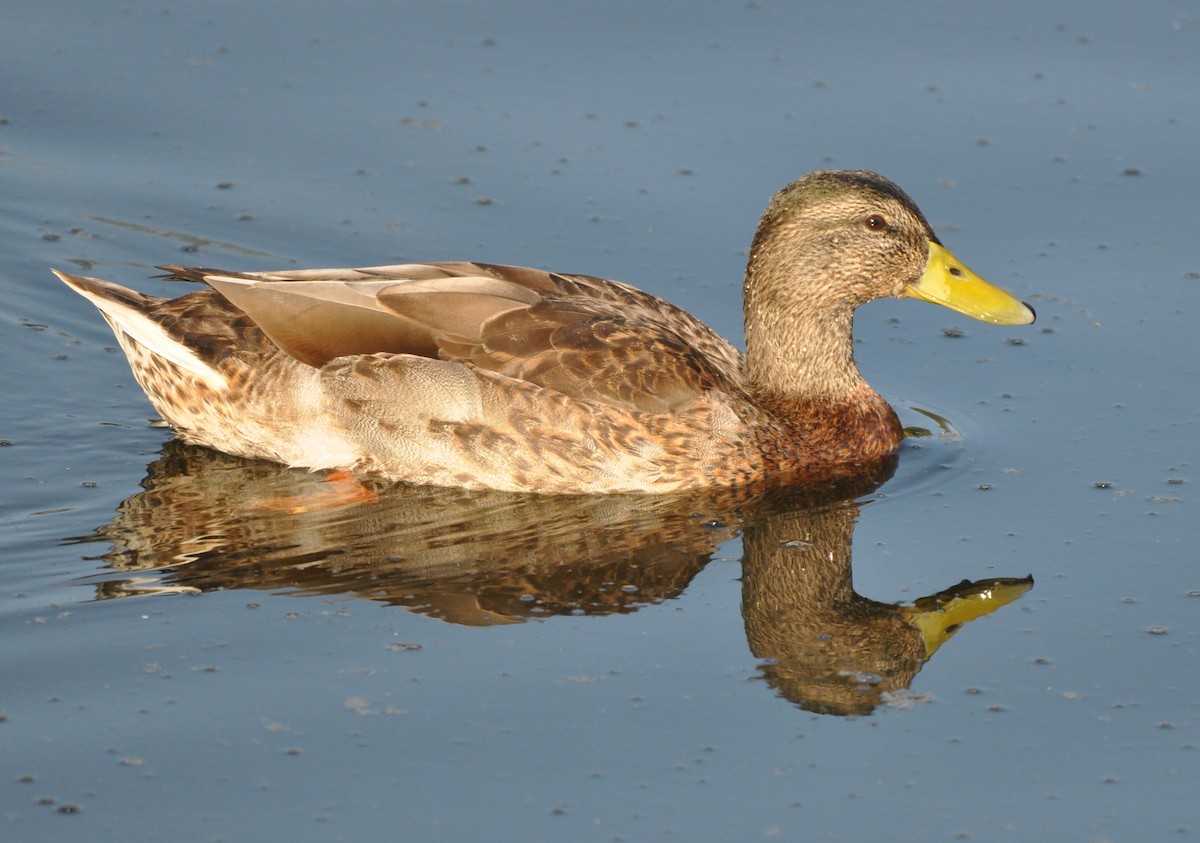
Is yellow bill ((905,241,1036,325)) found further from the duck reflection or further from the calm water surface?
the duck reflection

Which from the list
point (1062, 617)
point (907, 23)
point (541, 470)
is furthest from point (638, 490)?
point (907, 23)

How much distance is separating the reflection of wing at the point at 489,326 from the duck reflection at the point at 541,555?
0.64m

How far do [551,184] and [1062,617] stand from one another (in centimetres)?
557

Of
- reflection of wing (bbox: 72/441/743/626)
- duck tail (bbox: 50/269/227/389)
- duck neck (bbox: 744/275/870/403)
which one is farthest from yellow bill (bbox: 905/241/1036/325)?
duck tail (bbox: 50/269/227/389)

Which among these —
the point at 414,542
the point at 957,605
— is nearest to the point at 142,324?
the point at 414,542

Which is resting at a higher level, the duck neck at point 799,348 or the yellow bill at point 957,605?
the duck neck at point 799,348

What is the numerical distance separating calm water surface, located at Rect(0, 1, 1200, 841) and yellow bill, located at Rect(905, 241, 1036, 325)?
0.75m

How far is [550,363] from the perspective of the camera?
9641mm

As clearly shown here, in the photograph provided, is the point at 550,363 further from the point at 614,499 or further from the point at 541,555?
the point at 541,555

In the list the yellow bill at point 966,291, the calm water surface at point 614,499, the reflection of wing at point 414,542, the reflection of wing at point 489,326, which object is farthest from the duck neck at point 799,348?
the reflection of wing at point 414,542

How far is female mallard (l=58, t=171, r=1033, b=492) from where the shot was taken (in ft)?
31.8

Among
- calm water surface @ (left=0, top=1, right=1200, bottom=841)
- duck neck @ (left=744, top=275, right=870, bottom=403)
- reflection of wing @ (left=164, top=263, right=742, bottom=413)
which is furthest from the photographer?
duck neck @ (left=744, top=275, right=870, bottom=403)

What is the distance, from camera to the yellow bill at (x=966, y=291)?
10109 mm

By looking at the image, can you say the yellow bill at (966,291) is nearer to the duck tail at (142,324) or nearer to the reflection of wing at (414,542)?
the reflection of wing at (414,542)
